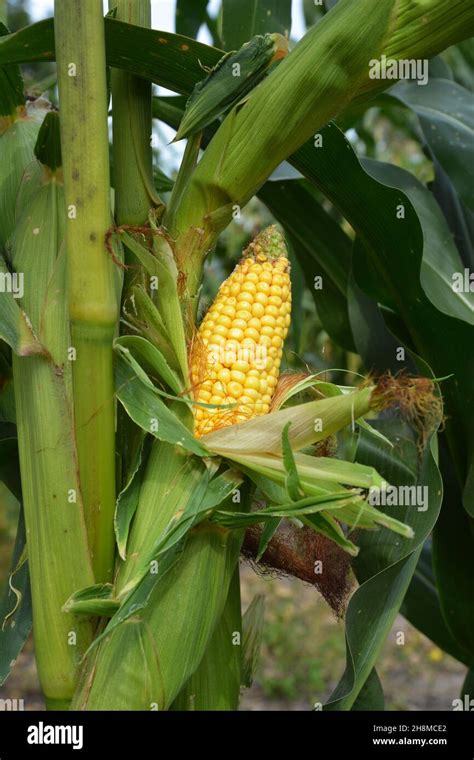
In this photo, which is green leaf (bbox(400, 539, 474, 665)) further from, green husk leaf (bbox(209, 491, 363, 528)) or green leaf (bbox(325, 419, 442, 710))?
green husk leaf (bbox(209, 491, 363, 528))

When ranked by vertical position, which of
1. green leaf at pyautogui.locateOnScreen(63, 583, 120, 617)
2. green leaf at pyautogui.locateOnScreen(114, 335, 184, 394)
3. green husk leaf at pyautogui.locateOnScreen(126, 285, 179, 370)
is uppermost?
green husk leaf at pyautogui.locateOnScreen(126, 285, 179, 370)

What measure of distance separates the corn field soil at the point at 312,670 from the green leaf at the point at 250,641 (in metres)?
1.85

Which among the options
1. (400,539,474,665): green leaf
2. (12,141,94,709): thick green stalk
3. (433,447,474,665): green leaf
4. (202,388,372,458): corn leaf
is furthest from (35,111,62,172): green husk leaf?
(400,539,474,665): green leaf

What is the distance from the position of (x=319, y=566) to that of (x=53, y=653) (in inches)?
13.2

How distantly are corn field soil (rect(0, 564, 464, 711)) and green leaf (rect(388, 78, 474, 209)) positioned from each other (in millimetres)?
1882

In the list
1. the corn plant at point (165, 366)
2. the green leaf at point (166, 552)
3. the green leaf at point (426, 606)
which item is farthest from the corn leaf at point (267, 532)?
the green leaf at point (426, 606)

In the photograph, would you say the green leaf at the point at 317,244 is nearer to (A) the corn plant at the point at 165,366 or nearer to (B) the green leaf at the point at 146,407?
(A) the corn plant at the point at 165,366

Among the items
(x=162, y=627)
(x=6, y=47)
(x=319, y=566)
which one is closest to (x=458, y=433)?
(x=319, y=566)

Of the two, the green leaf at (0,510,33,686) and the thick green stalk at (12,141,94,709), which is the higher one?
the thick green stalk at (12,141,94,709)

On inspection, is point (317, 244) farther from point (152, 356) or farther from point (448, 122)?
point (152, 356)

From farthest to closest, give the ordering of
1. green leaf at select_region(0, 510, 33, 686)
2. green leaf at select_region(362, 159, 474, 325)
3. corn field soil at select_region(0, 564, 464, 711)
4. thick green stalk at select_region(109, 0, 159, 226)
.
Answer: corn field soil at select_region(0, 564, 464, 711), green leaf at select_region(362, 159, 474, 325), green leaf at select_region(0, 510, 33, 686), thick green stalk at select_region(109, 0, 159, 226)

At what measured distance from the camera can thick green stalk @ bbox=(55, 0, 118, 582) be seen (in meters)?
0.71

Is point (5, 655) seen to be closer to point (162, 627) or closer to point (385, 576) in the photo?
point (162, 627)

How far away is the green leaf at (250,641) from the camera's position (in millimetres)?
968
